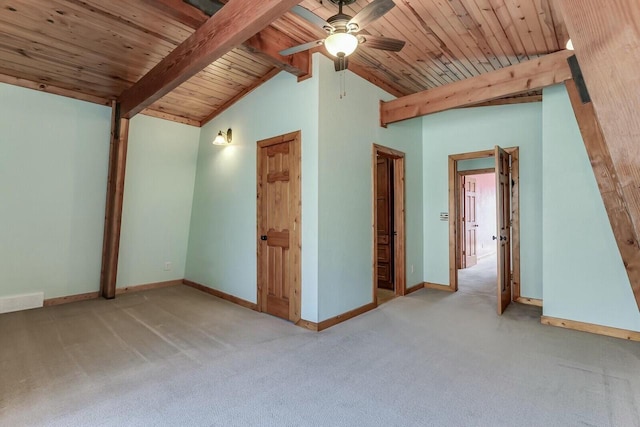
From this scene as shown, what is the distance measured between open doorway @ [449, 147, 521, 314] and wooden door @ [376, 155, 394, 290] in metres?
0.91

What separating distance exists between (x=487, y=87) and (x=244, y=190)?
307cm

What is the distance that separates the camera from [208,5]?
2529mm

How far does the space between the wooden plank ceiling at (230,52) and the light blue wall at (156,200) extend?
759 mm

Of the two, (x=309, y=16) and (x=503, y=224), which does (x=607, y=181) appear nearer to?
(x=503, y=224)

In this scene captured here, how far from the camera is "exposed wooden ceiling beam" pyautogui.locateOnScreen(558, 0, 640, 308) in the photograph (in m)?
0.63

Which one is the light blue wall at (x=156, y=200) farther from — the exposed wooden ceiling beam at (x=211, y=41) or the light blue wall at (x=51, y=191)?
the exposed wooden ceiling beam at (x=211, y=41)

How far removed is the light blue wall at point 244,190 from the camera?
3.34m

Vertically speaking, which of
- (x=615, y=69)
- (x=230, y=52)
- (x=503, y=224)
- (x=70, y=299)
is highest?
(x=230, y=52)

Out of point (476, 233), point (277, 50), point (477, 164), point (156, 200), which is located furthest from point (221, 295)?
point (476, 233)

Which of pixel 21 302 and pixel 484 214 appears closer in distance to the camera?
pixel 21 302

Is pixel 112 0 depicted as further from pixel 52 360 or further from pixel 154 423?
pixel 154 423

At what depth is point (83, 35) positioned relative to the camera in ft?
10.2

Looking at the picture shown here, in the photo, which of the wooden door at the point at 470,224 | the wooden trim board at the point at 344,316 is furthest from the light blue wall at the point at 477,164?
the wooden trim board at the point at 344,316

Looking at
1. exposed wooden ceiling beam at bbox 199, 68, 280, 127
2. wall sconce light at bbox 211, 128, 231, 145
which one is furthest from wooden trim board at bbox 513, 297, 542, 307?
wall sconce light at bbox 211, 128, 231, 145
